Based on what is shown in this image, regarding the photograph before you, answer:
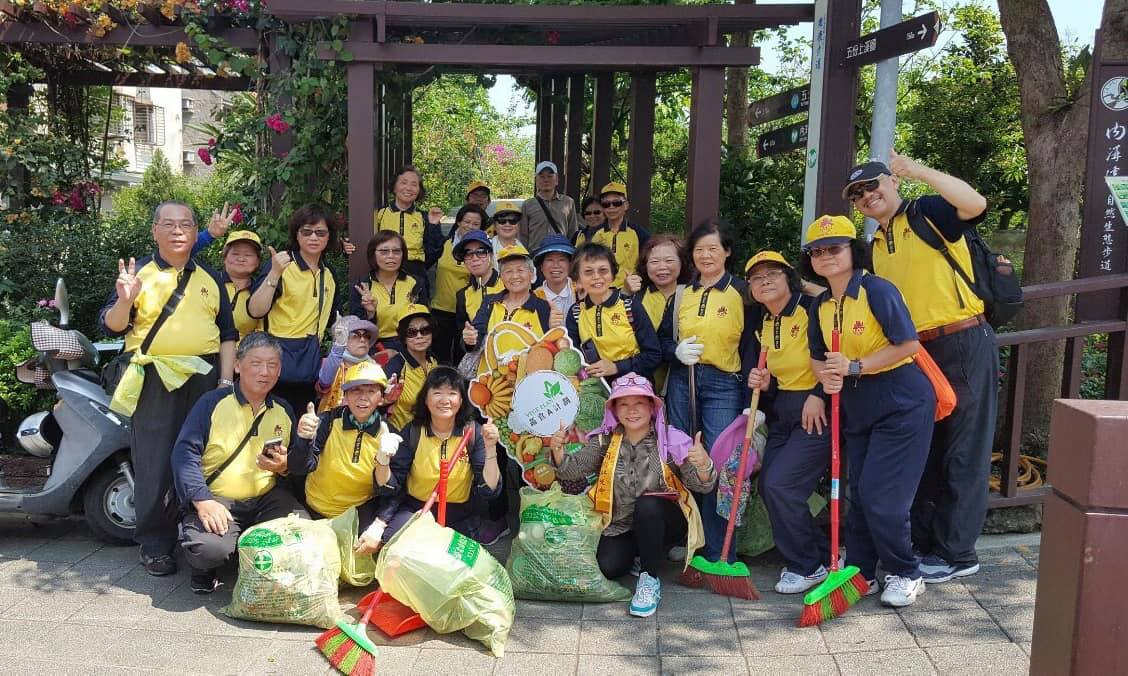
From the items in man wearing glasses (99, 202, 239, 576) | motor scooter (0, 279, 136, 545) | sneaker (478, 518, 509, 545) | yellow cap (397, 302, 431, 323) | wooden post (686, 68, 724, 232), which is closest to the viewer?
man wearing glasses (99, 202, 239, 576)

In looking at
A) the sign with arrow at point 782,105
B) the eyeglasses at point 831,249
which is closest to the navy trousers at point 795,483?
the eyeglasses at point 831,249

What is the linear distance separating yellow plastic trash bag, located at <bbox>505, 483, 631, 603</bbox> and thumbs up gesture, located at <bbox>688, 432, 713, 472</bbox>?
1.75 feet

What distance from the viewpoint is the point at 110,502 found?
16.4 ft

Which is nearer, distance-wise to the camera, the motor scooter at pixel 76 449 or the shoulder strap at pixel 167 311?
the shoulder strap at pixel 167 311

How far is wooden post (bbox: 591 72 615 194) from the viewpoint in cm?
976

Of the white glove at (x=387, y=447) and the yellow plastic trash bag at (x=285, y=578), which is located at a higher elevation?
the white glove at (x=387, y=447)

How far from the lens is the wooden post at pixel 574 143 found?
1018 cm

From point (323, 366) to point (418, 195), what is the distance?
70.7 inches

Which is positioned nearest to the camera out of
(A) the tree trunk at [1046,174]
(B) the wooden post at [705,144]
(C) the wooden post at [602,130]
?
(A) the tree trunk at [1046,174]

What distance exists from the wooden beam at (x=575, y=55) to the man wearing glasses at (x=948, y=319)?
73.8 inches

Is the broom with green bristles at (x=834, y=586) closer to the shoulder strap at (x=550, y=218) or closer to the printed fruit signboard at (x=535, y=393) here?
the printed fruit signboard at (x=535, y=393)

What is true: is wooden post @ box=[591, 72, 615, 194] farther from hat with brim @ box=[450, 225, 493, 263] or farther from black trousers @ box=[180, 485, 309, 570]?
black trousers @ box=[180, 485, 309, 570]

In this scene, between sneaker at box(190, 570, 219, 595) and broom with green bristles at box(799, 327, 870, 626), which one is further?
sneaker at box(190, 570, 219, 595)

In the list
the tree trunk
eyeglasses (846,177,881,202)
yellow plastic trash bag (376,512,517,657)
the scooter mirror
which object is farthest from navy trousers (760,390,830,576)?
the scooter mirror
